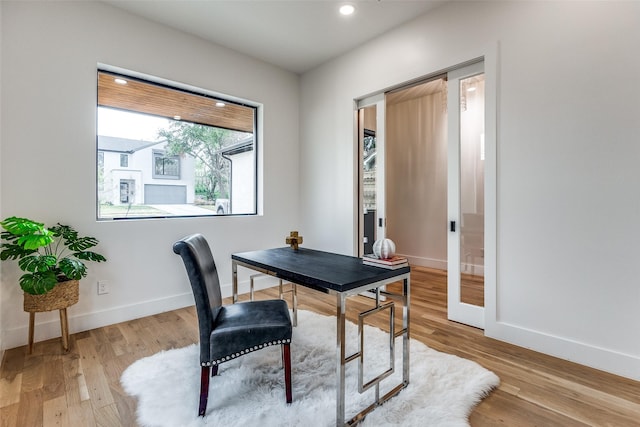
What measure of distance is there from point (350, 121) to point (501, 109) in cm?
167

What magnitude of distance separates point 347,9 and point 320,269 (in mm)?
2520

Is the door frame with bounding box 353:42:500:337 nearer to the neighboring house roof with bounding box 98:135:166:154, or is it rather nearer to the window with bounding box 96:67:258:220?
the window with bounding box 96:67:258:220

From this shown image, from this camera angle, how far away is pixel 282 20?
121 inches

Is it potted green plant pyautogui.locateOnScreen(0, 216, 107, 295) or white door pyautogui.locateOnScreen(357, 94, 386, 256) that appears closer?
potted green plant pyautogui.locateOnScreen(0, 216, 107, 295)

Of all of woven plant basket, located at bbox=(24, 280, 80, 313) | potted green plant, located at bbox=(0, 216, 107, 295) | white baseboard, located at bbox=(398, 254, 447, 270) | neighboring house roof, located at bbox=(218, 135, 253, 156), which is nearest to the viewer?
potted green plant, located at bbox=(0, 216, 107, 295)

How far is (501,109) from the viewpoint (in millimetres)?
2484

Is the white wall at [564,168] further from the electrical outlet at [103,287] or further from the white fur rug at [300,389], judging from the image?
the electrical outlet at [103,287]

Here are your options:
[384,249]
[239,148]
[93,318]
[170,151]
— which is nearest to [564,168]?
[384,249]

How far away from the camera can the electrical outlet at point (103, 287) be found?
2794mm

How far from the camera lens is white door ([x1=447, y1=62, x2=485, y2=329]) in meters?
2.71

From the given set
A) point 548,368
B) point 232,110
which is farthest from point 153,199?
point 548,368

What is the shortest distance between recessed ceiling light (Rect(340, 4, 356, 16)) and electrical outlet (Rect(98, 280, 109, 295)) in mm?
3387

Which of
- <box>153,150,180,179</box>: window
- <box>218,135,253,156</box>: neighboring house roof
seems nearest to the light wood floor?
<box>153,150,180,179</box>: window

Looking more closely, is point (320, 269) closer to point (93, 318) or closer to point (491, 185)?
point (491, 185)
